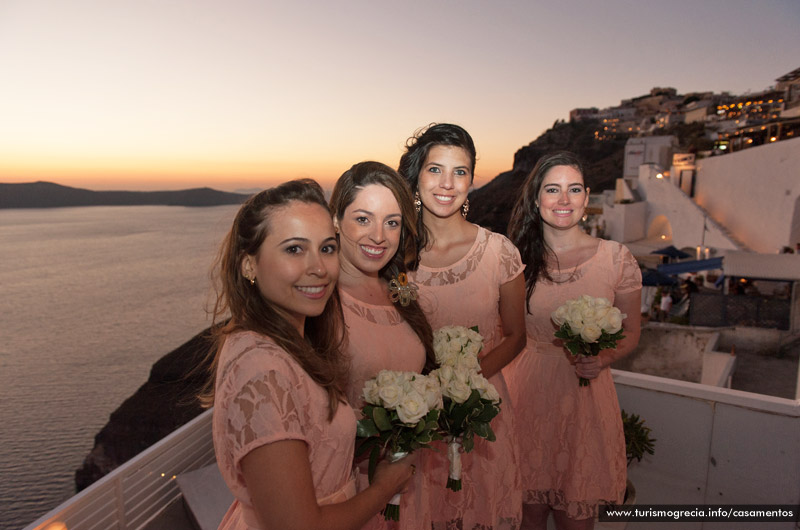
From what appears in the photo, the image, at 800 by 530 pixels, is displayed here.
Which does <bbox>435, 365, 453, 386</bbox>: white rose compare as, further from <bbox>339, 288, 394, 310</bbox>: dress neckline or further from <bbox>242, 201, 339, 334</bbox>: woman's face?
A: <bbox>242, 201, 339, 334</bbox>: woman's face

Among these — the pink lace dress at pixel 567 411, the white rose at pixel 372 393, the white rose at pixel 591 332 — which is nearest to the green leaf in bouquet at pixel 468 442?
the white rose at pixel 372 393

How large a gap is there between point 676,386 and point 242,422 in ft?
12.4

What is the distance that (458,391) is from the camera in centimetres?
195

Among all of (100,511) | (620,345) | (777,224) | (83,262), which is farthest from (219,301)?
(83,262)

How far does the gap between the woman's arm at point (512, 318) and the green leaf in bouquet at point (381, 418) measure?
1168 mm

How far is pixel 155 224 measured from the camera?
340ft

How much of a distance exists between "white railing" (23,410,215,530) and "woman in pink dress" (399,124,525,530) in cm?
191

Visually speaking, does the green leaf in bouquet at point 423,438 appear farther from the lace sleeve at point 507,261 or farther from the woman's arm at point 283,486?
the lace sleeve at point 507,261

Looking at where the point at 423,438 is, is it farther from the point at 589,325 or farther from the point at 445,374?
the point at 589,325

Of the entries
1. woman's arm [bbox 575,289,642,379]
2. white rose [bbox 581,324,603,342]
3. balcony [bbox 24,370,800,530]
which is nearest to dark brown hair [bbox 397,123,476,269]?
white rose [bbox 581,324,603,342]

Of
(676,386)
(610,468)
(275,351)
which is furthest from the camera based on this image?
(676,386)

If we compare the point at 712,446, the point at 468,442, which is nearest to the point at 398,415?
the point at 468,442

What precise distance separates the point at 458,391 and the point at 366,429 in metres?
0.42

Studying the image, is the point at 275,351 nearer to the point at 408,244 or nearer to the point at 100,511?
the point at 408,244
